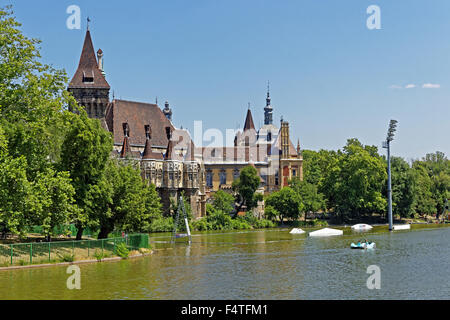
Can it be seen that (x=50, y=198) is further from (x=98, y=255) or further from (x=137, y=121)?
(x=137, y=121)

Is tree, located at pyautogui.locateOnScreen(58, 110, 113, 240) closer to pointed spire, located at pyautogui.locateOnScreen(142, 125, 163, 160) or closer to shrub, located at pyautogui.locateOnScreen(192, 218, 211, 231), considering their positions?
shrub, located at pyautogui.locateOnScreen(192, 218, 211, 231)

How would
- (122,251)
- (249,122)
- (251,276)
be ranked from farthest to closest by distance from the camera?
(249,122)
(122,251)
(251,276)

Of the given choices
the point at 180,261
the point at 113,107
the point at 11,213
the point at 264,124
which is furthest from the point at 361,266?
the point at 264,124

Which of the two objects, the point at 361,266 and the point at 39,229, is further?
the point at 39,229

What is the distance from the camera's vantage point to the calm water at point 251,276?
32.5 m

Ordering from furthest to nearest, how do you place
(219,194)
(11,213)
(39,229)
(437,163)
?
1. (437,163)
2. (219,194)
3. (39,229)
4. (11,213)

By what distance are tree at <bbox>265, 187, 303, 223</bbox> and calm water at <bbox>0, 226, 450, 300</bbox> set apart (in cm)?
5547

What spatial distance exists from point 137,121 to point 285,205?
35.4 metres

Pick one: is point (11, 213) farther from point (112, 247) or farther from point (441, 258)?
point (441, 258)

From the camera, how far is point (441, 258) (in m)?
51.1

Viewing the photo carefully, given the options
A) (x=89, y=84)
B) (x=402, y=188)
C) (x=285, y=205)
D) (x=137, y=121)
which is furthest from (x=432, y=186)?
(x=89, y=84)

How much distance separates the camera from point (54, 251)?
4491 centimetres

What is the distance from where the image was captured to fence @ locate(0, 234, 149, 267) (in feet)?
138

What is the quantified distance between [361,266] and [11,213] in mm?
25642
